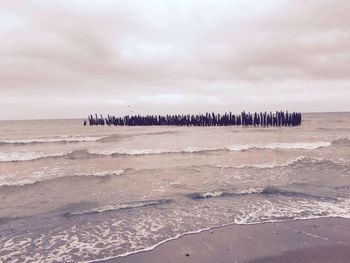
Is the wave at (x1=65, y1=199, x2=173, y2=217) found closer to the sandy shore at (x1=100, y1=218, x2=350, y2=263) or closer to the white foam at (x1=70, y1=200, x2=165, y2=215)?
the white foam at (x1=70, y1=200, x2=165, y2=215)

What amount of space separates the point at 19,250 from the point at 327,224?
21.3 feet

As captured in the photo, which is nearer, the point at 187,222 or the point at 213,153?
the point at 187,222

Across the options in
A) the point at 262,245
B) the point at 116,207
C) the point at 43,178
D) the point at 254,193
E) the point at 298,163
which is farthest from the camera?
the point at 298,163

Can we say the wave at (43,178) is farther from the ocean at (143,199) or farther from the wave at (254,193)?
the wave at (254,193)

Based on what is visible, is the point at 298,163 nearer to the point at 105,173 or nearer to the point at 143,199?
the point at 105,173

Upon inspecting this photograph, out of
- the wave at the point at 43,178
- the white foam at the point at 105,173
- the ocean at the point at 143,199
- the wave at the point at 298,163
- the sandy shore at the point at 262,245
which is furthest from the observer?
the wave at the point at 298,163

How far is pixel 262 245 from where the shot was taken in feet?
20.3

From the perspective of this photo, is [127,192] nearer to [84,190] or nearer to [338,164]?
[84,190]

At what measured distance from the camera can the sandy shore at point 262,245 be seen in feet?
18.5

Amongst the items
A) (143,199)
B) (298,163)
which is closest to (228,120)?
(298,163)

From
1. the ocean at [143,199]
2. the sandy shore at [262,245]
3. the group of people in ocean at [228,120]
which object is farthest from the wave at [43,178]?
the group of people in ocean at [228,120]

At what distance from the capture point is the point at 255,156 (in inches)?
749

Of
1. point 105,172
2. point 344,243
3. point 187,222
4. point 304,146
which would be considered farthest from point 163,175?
point 304,146

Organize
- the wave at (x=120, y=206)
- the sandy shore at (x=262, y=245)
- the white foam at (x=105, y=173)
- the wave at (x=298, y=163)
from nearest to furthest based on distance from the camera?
the sandy shore at (x=262, y=245) < the wave at (x=120, y=206) < the white foam at (x=105, y=173) < the wave at (x=298, y=163)
